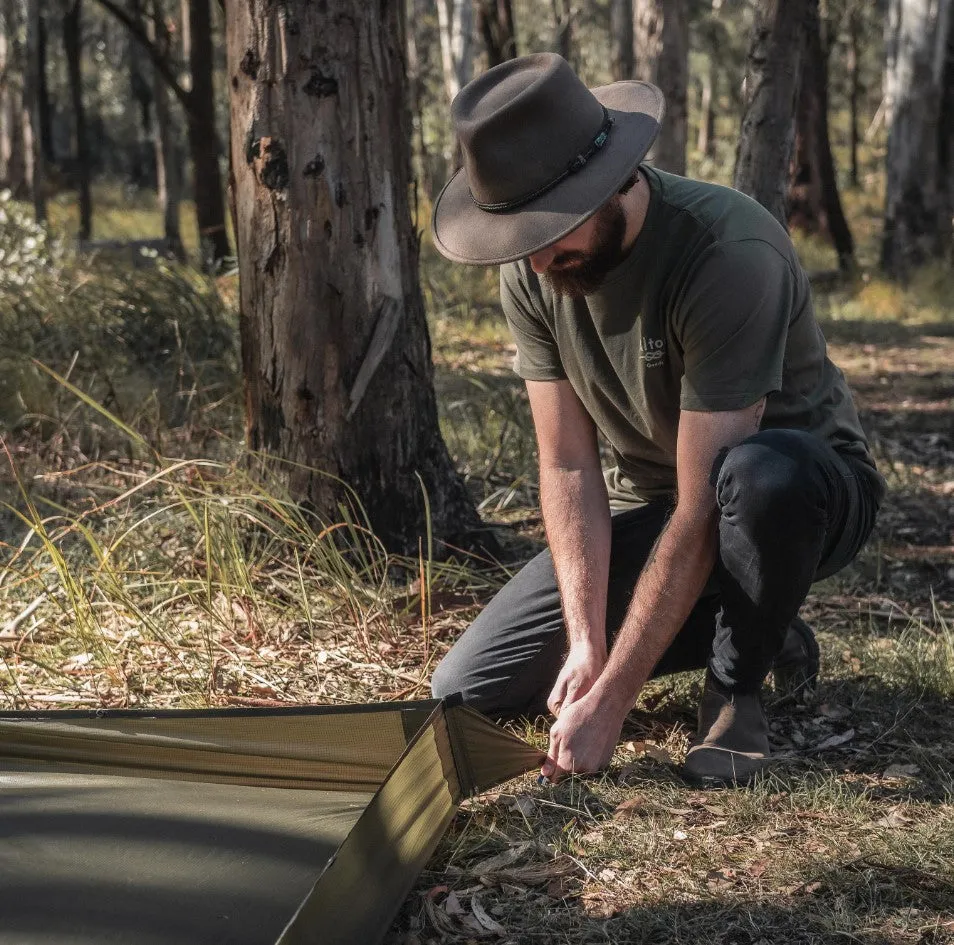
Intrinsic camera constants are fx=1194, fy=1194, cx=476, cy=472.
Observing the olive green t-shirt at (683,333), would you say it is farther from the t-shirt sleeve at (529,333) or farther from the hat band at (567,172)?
the hat band at (567,172)

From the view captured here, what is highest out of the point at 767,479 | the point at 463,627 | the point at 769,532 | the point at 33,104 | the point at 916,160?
the point at 33,104

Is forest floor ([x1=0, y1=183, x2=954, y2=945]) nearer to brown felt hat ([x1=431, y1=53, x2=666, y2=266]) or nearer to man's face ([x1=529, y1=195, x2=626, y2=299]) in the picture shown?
man's face ([x1=529, y1=195, x2=626, y2=299])

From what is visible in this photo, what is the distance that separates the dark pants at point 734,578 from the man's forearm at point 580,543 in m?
0.21

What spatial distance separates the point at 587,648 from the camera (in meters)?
2.61

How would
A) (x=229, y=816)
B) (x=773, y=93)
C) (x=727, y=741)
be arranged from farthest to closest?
(x=773, y=93), (x=727, y=741), (x=229, y=816)

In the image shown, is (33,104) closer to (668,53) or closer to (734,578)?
(668,53)

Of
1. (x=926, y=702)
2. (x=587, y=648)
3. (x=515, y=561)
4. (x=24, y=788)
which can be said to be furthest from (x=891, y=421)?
(x=24, y=788)

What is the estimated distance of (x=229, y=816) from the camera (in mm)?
2250

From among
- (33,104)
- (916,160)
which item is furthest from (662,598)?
(33,104)

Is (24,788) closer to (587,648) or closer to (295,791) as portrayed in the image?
(295,791)

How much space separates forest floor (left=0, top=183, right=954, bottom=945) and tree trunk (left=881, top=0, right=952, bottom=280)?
6684mm

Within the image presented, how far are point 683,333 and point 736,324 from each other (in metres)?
0.13

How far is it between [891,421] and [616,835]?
4670 mm

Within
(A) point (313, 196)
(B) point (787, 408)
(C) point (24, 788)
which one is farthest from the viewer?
(A) point (313, 196)
